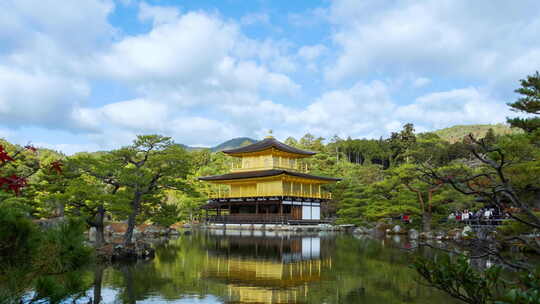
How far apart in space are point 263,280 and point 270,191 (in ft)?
91.4

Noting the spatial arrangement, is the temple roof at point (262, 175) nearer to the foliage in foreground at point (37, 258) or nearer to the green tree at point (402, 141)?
the green tree at point (402, 141)

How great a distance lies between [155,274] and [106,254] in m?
3.30

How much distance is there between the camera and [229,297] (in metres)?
8.51

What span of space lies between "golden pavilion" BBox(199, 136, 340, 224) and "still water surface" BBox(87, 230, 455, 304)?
2128 cm

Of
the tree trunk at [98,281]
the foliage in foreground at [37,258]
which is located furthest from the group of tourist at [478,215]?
the foliage in foreground at [37,258]

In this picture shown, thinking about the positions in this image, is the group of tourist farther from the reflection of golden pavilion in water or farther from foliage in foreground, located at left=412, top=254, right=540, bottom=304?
foliage in foreground, located at left=412, top=254, right=540, bottom=304

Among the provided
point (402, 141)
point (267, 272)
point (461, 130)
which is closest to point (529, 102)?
point (267, 272)

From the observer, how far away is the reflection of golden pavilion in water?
8742mm

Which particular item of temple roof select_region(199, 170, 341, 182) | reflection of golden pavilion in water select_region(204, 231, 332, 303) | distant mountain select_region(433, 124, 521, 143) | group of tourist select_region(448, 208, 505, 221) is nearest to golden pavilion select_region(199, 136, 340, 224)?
temple roof select_region(199, 170, 341, 182)

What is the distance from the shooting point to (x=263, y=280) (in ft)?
34.3

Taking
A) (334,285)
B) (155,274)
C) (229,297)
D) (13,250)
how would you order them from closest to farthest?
1. (13,250)
2. (229,297)
3. (334,285)
4. (155,274)

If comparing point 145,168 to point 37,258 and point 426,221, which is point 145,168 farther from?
point 426,221

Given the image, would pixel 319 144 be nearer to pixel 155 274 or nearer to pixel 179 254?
pixel 179 254

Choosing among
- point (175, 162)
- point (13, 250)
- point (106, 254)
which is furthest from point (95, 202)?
point (13, 250)
